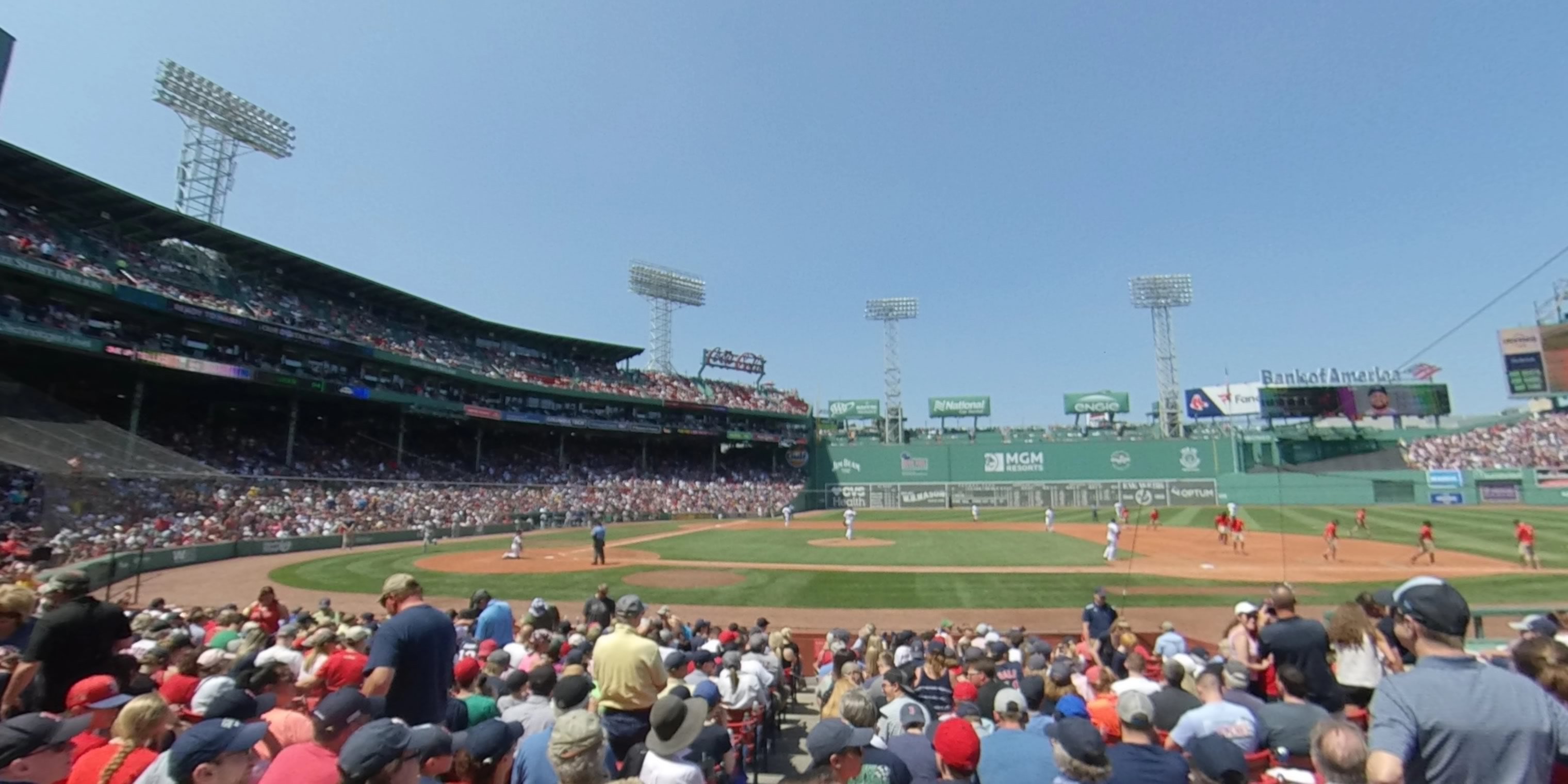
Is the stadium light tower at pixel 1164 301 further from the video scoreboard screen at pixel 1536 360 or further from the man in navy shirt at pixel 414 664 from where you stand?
the man in navy shirt at pixel 414 664

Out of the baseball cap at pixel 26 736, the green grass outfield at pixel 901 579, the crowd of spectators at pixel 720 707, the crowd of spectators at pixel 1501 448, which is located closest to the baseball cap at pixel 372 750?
the crowd of spectators at pixel 720 707

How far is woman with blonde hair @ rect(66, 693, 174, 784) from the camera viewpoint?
332cm

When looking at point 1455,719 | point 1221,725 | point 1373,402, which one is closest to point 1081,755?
point 1455,719

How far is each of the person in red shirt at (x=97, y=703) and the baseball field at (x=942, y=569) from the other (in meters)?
12.7

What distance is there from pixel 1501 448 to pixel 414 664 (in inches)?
2712

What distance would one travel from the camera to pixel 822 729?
137 inches

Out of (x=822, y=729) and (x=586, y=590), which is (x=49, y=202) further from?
(x=822, y=729)

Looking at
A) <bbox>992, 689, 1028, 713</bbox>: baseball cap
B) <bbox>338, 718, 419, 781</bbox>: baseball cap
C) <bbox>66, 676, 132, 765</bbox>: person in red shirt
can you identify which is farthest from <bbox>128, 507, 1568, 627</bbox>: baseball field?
<bbox>338, 718, 419, 781</bbox>: baseball cap

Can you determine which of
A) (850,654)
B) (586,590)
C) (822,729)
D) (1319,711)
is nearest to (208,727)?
(822,729)

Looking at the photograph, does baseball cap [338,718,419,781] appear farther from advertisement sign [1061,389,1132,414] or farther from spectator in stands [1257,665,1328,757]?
advertisement sign [1061,389,1132,414]

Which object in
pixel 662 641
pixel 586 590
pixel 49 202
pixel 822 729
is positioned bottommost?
pixel 586 590

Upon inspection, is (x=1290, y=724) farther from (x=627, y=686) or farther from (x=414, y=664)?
(x=414, y=664)

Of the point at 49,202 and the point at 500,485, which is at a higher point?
the point at 49,202

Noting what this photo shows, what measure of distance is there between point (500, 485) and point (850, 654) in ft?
134
